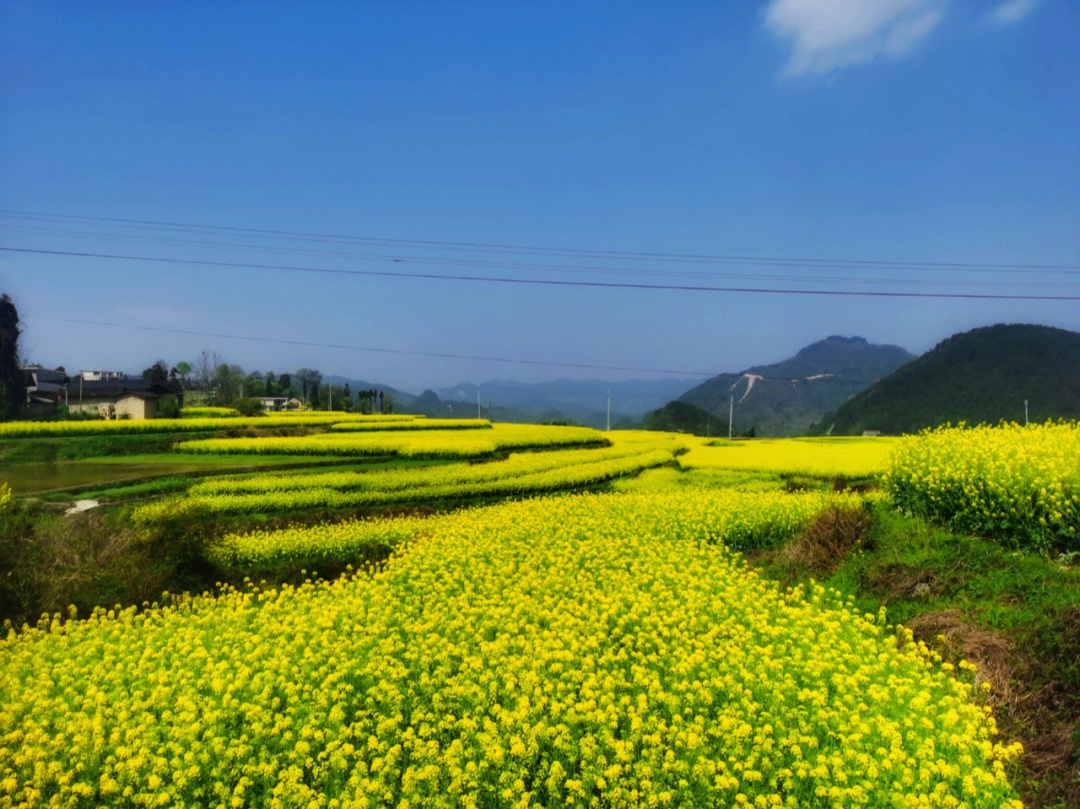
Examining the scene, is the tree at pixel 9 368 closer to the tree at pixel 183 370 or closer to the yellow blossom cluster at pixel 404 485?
the yellow blossom cluster at pixel 404 485

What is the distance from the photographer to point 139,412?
674 inches

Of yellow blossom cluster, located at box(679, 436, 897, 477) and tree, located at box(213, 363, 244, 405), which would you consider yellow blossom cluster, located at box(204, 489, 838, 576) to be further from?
tree, located at box(213, 363, 244, 405)

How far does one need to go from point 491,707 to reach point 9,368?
7027mm

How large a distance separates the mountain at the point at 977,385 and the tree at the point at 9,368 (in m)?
25.3

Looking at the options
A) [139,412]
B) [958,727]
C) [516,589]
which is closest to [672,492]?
[516,589]

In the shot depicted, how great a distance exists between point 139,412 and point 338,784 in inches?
621

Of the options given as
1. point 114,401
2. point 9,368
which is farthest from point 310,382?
point 9,368

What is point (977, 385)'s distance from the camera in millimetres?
32812

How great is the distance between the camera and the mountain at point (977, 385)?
26.5 metres

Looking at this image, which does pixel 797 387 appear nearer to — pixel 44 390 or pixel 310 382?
pixel 310 382

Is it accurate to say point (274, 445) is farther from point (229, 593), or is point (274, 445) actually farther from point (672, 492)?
point (672, 492)

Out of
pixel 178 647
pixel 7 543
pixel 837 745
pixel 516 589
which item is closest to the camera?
pixel 837 745

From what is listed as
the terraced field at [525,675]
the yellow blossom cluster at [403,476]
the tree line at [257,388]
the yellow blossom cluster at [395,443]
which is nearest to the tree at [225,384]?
the tree line at [257,388]

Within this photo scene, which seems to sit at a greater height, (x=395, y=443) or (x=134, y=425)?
(x=134, y=425)
